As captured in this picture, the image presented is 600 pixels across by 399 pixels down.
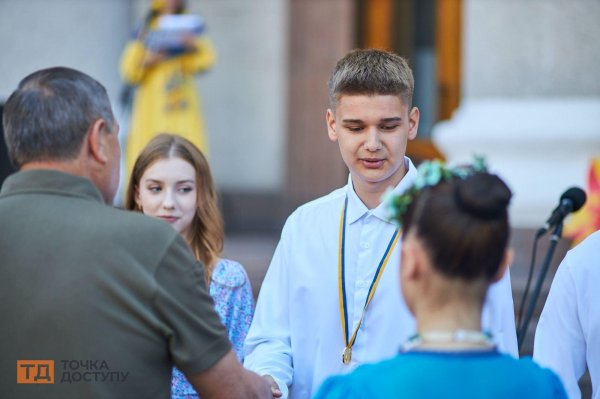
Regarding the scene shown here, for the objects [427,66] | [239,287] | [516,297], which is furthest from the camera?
[427,66]

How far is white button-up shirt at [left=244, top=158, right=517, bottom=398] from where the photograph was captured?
3129 mm

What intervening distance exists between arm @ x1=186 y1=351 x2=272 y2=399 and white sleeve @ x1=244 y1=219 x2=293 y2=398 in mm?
498

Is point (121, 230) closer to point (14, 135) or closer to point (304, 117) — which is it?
point (14, 135)

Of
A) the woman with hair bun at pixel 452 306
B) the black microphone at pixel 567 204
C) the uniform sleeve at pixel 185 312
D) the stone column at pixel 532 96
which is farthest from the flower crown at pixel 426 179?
the stone column at pixel 532 96

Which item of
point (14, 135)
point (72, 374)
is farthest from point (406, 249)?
point (14, 135)

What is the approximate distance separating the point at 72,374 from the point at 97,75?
850cm

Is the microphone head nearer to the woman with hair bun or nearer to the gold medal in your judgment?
the gold medal

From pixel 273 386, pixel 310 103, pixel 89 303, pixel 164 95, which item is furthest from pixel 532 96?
pixel 89 303

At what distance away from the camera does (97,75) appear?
10.6 m

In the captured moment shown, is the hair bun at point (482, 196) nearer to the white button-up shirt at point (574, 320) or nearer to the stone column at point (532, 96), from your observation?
the white button-up shirt at point (574, 320)

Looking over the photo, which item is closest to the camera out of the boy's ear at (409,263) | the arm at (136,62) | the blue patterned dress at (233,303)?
the boy's ear at (409,263)

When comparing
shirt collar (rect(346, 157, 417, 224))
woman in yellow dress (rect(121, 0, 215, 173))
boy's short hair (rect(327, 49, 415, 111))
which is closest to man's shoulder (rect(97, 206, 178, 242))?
shirt collar (rect(346, 157, 417, 224))

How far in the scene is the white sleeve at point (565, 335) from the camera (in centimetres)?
300

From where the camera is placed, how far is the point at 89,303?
8.11ft
